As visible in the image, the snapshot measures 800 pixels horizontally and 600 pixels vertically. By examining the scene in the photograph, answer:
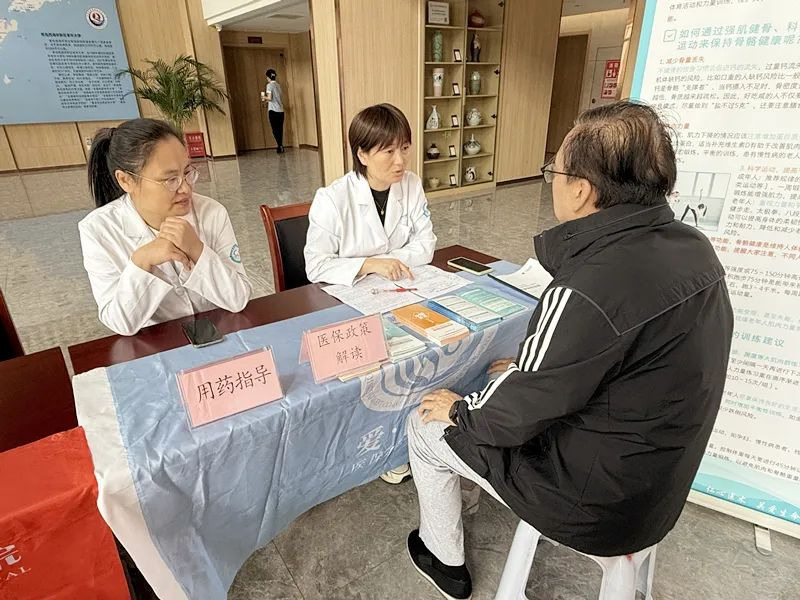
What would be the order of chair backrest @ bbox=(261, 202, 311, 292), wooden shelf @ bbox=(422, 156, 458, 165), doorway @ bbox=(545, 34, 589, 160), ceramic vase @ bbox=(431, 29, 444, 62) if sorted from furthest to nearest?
1. doorway @ bbox=(545, 34, 589, 160)
2. wooden shelf @ bbox=(422, 156, 458, 165)
3. ceramic vase @ bbox=(431, 29, 444, 62)
4. chair backrest @ bbox=(261, 202, 311, 292)

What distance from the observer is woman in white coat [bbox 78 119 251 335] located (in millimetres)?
1173

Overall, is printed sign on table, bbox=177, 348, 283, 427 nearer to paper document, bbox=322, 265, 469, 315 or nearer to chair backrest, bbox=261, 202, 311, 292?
paper document, bbox=322, 265, 469, 315

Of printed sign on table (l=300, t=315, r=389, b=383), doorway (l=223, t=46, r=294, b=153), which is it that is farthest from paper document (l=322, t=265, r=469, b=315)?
doorway (l=223, t=46, r=294, b=153)

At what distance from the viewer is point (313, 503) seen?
3.82 feet

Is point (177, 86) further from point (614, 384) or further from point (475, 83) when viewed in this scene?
point (614, 384)

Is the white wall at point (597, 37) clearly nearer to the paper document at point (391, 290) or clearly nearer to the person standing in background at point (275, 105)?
the person standing in background at point (275, 105)

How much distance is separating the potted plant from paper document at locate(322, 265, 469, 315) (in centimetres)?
740

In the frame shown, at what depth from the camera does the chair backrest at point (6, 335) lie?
4.29 ft

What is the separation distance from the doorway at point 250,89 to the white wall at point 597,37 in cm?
570

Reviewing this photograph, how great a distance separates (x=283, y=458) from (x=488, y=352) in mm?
580

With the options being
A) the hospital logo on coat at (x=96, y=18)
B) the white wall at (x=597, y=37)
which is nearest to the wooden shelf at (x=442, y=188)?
the white wall at (x=597, y=37)

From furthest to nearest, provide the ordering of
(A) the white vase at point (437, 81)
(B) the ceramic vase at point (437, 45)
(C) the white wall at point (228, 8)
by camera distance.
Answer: (C) the white wall at point (228, 8)
(A) the white vase at point (437, 81)
(B) the ceramic vase at point (437, 45)

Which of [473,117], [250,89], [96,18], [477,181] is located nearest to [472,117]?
[473,117]

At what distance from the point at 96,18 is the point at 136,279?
8338mm
